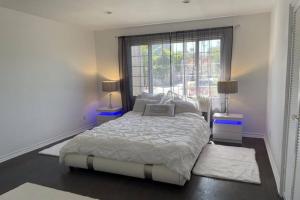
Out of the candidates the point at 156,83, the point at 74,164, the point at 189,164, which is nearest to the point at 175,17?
the point at 156,83

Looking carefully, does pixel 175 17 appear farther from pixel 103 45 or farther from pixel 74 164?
pixel 74 164

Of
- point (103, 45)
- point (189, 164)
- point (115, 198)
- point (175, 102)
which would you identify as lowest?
point (115, 198)

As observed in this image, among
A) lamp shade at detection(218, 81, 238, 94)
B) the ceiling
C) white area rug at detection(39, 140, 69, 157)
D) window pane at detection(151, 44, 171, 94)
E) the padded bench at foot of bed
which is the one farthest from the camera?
window pane at detection(151, 44, 171, 94)

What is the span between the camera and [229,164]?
3.18 metres

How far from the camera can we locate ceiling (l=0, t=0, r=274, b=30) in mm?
3383

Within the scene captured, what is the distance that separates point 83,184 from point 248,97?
3.60 m

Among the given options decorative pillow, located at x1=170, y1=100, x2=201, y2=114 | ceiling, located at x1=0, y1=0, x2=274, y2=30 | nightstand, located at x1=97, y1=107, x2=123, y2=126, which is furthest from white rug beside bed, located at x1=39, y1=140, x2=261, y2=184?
ceiling, located at x1=0, y1=0, x2=274, y2=30

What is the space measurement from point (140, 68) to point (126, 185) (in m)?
3.18

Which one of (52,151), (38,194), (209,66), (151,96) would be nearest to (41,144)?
(52,151)

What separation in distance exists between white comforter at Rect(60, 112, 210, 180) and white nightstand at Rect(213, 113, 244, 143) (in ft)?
1.99

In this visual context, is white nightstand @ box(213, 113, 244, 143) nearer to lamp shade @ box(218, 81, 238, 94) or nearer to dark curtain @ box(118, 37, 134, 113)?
lamp shade @ box(218, 81, 238, 94)

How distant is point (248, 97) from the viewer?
4.50 metres

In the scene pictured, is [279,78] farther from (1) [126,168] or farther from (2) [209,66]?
(1) [126,168]

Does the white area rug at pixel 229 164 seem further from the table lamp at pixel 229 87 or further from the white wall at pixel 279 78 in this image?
the table lamp at pixel 229 87
